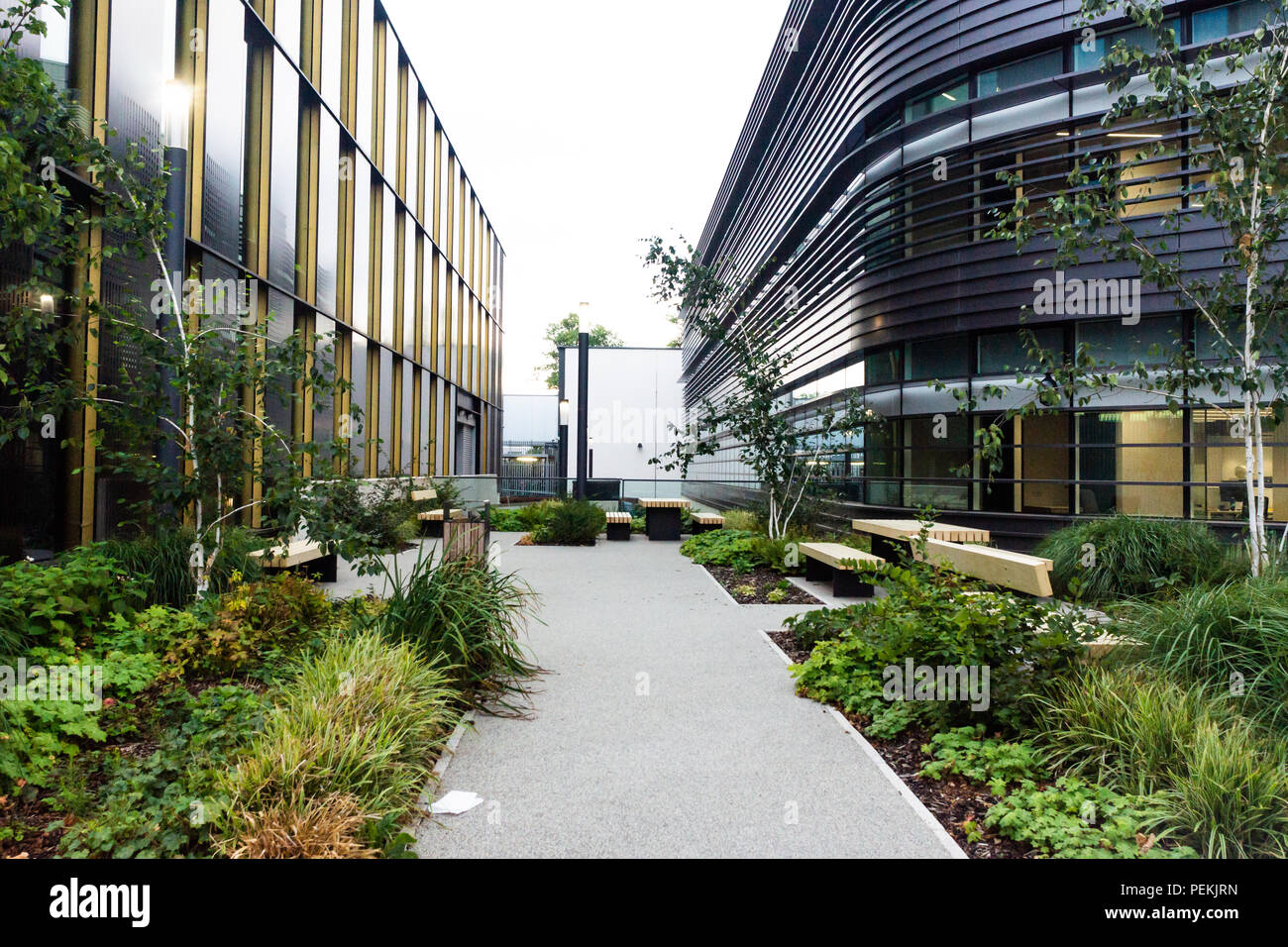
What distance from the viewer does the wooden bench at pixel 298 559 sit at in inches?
270

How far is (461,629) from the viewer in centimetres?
482

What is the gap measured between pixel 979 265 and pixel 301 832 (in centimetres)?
1094

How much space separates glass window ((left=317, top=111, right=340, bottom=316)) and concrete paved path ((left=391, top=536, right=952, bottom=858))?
31.3ft

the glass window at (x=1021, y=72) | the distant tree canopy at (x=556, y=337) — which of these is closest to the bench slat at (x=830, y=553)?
the glass window at (x=1021, y=72)

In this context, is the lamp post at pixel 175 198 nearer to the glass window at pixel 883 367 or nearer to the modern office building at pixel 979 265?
the modern office building at pixel 979 265

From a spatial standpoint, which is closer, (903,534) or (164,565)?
(164,565)

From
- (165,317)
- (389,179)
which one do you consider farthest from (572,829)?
(389,179)

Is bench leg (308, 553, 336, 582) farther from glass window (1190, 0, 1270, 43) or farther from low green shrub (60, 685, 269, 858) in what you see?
glass window (1190, 0, 1270, 43)

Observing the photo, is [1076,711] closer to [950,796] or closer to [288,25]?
[950,796]

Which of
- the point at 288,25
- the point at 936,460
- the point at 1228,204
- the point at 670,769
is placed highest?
the point at 288,25

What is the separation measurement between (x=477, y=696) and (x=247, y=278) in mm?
8315

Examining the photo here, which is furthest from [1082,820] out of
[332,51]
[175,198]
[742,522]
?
[332,51]

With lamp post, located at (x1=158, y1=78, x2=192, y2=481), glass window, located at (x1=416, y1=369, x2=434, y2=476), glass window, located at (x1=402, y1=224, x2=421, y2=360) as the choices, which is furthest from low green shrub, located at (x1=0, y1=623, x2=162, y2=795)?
glass window, located at (x1=416, y1=369, x2=434, y2=476)
